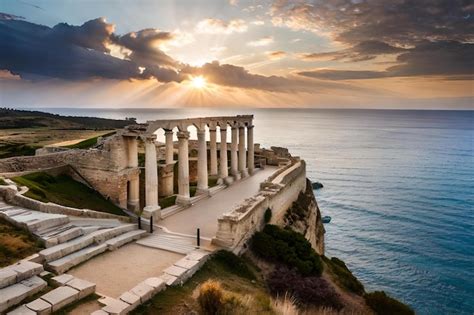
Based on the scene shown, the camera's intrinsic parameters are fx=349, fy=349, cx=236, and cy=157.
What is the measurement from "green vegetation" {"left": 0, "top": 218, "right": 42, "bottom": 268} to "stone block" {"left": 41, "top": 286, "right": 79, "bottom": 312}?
240cm

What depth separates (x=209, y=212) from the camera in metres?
21.9

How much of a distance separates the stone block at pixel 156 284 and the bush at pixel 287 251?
7.16 m

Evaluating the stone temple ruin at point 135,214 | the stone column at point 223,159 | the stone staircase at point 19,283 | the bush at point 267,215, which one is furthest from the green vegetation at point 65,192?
the stone column at point 223,159

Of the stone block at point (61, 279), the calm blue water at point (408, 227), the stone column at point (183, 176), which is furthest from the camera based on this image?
the calm blue water at point (408, 227)

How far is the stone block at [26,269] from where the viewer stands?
10.6m

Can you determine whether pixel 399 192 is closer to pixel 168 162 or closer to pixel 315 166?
pixel 315 166

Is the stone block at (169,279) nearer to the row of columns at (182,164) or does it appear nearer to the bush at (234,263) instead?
the bush at (234,263)

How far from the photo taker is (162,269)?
13.4 metres

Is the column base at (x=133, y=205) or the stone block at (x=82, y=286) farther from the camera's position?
the column base at (x=133, y=205)

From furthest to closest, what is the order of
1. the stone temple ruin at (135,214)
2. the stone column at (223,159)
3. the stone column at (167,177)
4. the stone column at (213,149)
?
the stone column at (223,159), the stone column at (213,149), the stone column at (167,177), the stone temple ruin at (135,214)

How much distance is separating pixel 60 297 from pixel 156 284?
9.07 ft

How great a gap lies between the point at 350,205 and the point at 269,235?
37.9 metres

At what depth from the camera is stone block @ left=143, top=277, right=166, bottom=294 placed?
11.1m

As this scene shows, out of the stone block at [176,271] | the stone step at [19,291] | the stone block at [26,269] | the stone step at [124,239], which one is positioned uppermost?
the stone block at [26,269]
